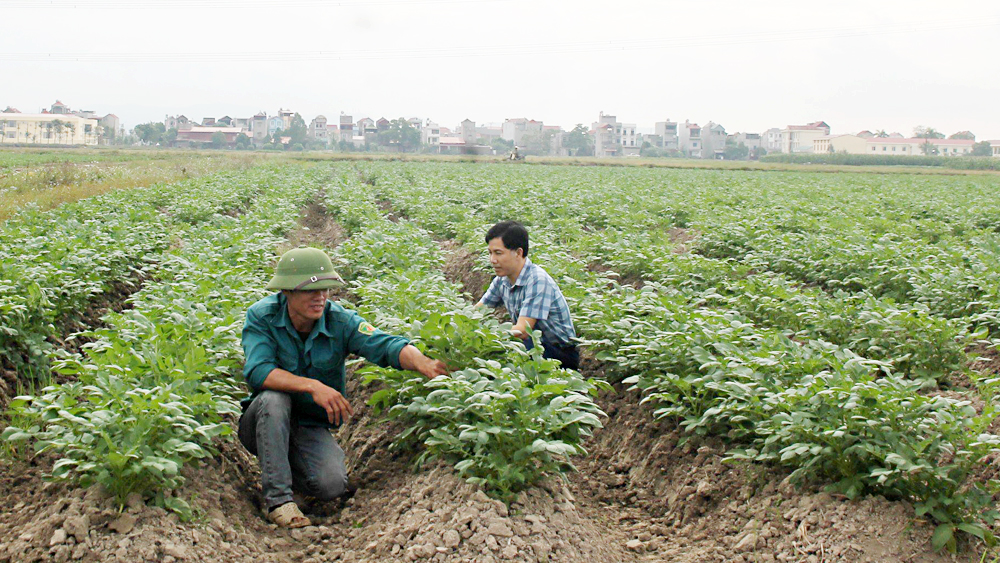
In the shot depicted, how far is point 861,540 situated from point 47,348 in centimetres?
548

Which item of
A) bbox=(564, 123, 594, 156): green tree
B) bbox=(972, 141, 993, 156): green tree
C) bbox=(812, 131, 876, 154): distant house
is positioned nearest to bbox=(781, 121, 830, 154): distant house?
bbox=(812, 131, 876, 154): distant house

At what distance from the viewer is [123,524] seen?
11.3ft

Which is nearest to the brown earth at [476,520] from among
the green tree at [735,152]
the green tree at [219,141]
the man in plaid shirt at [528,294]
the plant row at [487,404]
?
the plant row at [487,404]

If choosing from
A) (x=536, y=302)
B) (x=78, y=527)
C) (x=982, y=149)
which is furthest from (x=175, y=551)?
(x=982, y=149)

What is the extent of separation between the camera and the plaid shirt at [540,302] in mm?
5539

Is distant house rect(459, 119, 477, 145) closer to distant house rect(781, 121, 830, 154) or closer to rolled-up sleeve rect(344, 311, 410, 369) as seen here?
distant house rect(781, 121, 830, 154)

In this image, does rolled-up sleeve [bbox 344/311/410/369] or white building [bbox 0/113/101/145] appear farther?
white building [bbox 0/113/101/145]

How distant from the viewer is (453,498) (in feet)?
12.8

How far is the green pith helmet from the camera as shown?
423 cm

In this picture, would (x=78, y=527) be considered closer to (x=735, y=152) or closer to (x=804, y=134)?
(x=735, y=152)

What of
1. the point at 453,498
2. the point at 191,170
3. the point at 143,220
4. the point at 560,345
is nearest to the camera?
the point at 453,498

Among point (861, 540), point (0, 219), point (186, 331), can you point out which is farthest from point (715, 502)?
point (0, 219)

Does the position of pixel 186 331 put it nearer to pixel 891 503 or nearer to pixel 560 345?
pixel 560 345

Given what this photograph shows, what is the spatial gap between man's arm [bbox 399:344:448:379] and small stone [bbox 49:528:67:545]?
1.73 metres
